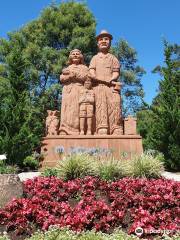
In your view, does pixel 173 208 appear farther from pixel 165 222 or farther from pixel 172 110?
pixel 172 110

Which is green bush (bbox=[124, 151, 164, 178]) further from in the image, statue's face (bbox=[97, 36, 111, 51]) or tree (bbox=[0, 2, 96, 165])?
tree (bbox=[0, 2, 96, 165])

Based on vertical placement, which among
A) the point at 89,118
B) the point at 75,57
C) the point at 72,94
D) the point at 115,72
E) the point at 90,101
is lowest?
the point at 89,118

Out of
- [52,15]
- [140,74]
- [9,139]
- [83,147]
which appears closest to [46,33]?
[52,15]

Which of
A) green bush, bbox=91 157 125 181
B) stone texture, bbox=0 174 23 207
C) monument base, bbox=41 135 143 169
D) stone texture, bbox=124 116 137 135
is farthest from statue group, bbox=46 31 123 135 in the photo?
stone texture, bbox=0 174 23 207

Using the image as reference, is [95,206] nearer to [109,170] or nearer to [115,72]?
[109,170]

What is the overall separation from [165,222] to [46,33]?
25.1 meters

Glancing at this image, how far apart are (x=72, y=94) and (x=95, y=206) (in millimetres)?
9634

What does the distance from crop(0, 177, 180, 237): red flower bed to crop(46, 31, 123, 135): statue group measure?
6608mm

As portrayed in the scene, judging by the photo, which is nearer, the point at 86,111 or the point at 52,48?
the point at 86,111

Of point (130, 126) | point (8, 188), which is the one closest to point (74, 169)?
point (8, 188)

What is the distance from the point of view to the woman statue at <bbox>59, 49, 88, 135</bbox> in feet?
53.2

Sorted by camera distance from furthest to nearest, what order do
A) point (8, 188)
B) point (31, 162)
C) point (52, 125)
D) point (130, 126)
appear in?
point (31, 162) → point (52, 125) → point (130, 126) → point (8, 188)

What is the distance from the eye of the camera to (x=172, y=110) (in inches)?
724

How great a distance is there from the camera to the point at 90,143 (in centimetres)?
1548
